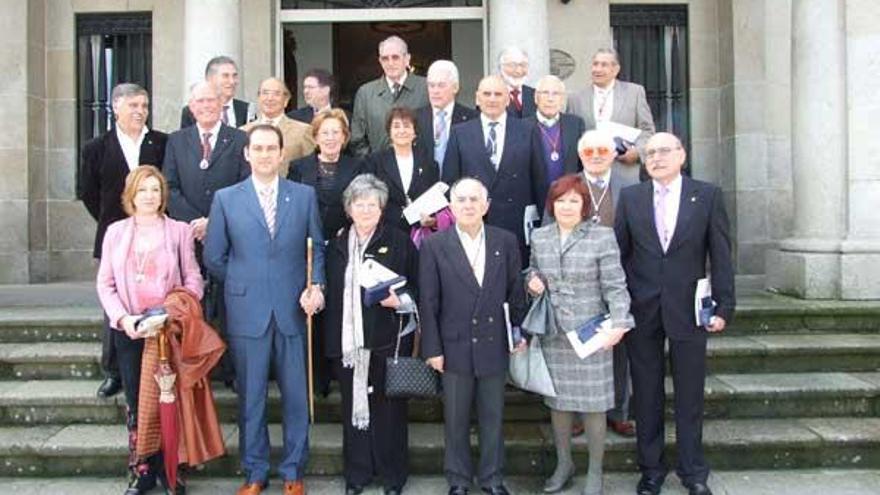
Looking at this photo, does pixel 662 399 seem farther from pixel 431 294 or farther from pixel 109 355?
pixel 109 355

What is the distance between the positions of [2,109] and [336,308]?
6201 millimetres

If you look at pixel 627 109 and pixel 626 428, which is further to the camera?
pixel 627 109

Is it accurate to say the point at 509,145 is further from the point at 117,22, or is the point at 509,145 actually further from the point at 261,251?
the point at 117,22

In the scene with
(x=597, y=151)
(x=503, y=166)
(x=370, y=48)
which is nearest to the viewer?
(x=597, y=151)

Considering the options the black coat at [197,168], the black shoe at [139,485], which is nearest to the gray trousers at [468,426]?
the black shoe at [139,485]

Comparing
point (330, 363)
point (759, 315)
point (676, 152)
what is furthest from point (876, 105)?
point (330, 363)

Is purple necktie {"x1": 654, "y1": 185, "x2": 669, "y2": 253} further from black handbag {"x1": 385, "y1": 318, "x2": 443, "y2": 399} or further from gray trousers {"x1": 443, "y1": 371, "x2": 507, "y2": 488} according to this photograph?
black handbag {"x1": 385, "y1": 318, "x2": 443, "y2": 399}

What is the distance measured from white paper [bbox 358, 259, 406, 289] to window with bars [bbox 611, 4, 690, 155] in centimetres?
581

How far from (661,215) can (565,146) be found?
90cm

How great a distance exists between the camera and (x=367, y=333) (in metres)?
4.67

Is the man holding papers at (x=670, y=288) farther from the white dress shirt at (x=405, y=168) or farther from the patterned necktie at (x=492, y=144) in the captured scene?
the white dress shirt at (x=405, y=168)

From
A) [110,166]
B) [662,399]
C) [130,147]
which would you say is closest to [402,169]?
[130,147]

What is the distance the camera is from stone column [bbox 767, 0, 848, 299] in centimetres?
739

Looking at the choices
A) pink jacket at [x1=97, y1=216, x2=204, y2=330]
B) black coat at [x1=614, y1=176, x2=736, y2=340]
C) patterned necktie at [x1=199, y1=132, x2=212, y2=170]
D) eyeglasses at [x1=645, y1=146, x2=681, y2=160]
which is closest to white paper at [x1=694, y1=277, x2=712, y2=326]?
black coat at [x1=614, y1=176, x2=736, y2=340]
